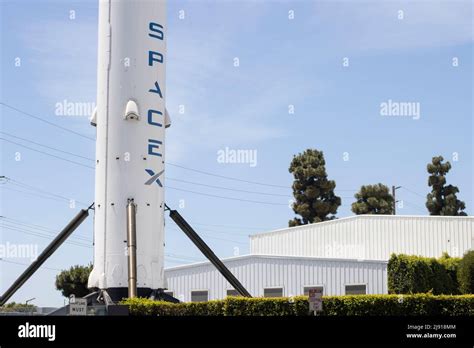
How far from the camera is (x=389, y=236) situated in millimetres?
54250

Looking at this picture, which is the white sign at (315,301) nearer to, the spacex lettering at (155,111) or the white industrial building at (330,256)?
the spacex lettering at (155,111)

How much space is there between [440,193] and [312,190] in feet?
46.4

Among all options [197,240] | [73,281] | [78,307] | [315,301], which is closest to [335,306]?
[315,301]

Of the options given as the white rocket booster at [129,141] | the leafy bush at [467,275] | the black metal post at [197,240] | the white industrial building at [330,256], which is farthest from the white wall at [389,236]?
the white rocket booster at [129,141]

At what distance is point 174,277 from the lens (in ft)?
161

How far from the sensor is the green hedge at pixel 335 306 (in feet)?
92.0

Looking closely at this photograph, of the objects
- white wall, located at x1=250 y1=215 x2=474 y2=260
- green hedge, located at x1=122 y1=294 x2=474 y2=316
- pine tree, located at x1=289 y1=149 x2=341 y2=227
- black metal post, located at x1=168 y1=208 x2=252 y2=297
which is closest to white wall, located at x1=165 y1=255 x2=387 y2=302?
black metal post, located at x1=168 y1=208 x2=252 y2=297

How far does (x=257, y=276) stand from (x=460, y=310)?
18368mm

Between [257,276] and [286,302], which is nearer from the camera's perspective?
[286,302]

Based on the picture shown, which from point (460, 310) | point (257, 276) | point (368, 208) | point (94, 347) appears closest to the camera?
point (94, 347)

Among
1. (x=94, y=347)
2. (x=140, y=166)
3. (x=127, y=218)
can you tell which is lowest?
(x=94, y=347)

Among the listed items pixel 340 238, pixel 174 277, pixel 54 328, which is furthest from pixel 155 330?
pixel 340 238

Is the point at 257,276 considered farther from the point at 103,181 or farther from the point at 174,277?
the point at 103,181

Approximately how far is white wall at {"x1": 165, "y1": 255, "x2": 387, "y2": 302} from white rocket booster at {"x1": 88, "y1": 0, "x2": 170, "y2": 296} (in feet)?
46.0
